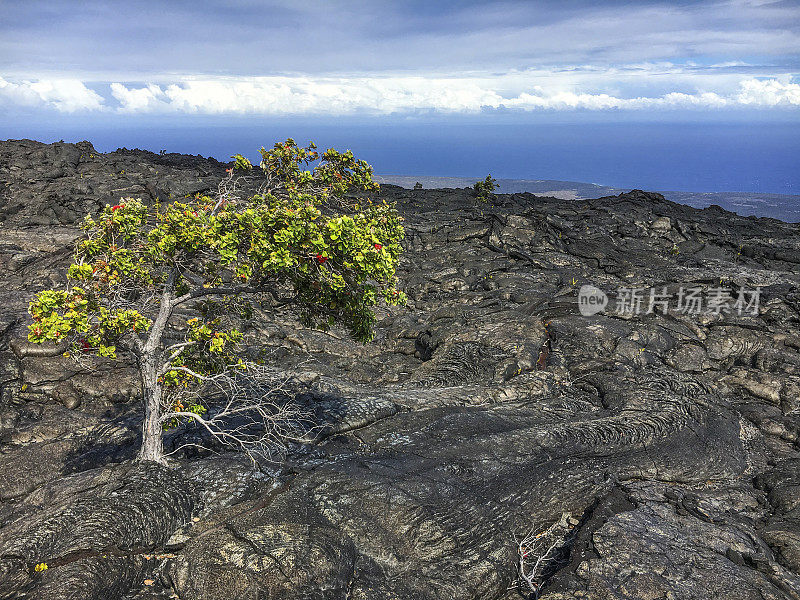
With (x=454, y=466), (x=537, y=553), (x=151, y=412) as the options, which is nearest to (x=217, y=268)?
(x=151, y=412)

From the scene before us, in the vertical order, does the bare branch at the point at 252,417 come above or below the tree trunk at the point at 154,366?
below

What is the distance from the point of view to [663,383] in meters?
22.0

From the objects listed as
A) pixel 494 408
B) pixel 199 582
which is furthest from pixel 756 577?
pixel 199 582

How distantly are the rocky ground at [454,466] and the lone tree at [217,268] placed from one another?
238 centimetres

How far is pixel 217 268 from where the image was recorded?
41.8ft

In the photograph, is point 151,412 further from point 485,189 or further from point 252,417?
point 485,189

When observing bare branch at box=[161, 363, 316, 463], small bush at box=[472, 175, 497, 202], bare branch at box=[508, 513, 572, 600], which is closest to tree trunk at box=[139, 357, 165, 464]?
bare branch at box=[161, 363, 316, 463]

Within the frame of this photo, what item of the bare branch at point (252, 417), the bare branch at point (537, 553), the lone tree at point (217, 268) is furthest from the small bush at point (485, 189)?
the bare branch at point (537, 553)

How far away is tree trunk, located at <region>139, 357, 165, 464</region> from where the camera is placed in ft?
43.1

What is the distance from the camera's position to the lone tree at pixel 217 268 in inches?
445

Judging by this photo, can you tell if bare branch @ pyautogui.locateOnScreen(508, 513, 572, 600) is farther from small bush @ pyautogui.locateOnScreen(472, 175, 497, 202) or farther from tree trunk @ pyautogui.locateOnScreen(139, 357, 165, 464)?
small bush @ pyautogui.locateOnScreen(472, 175, 497, 202)

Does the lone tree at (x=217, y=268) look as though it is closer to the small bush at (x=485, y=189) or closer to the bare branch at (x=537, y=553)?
the bare branch at (x=537, y=553)

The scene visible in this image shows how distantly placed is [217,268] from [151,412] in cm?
410

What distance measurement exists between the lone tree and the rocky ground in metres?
2.38
